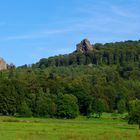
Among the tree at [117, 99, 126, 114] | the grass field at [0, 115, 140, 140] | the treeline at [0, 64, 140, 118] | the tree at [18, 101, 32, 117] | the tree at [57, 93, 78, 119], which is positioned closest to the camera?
the grass field at [0, 115, 140, 140]

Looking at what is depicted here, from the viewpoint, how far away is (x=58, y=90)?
532ft

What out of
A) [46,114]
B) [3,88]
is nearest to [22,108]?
[46,114]

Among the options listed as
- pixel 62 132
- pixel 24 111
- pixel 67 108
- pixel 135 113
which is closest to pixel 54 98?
pixel 67 108

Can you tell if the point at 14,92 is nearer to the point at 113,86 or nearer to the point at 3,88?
the point at 3,88

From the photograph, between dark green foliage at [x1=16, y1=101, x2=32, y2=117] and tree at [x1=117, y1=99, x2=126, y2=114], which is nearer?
dark green foliage at [x1=16, y1=101, x2=32, y2=117]

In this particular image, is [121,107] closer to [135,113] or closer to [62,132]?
[135,113]

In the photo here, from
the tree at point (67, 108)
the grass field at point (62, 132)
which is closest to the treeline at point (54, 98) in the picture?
the tree at point (67, 108)

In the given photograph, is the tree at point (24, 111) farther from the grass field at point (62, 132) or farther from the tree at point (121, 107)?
the grass field at point (62, 132)

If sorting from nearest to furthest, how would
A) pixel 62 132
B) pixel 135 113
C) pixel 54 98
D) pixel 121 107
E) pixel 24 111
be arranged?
pixel 62 132, pixel 135 113, pixel 24 111, pixel 54 98, pixel 121 107

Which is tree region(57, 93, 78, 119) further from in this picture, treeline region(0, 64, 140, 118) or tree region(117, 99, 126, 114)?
tree region(117, 99, 126, 114)

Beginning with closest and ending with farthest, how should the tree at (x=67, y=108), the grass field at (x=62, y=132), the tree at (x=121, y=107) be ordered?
the grass field at (x=62, y=132)
the tree at (x=67, y=108)
the tree at (x=121, y=107)

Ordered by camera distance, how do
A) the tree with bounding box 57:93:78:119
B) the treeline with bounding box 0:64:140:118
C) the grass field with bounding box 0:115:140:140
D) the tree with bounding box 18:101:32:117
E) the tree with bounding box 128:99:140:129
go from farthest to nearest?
the treeline with bounding box 0:64:140:118, the tree with bounding box 57:93:78:119, the tree with bounding box 18:101:32:117, the tree with bounding box 128:99:140:129, the grass field with bounding box 0:115:140:140

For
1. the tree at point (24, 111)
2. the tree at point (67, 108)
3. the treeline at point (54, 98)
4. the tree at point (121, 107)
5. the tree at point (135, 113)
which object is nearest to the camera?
the tree at point (135, 113)

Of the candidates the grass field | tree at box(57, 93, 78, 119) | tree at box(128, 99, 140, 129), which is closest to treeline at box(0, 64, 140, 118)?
tree at box(57, 93, 78, 119)
